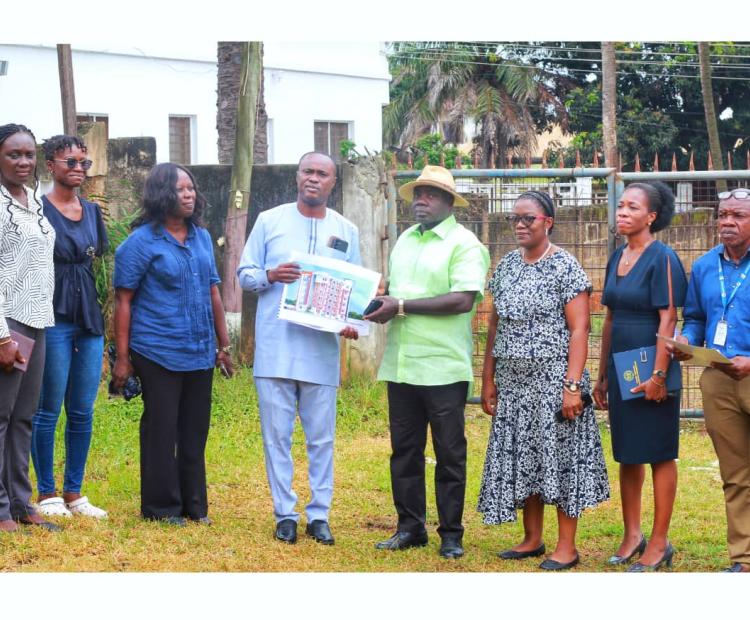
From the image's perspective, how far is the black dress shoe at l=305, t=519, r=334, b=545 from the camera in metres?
6.20

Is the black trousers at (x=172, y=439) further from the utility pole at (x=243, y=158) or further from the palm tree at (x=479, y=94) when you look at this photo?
the palm tree at (x=479, y=94)

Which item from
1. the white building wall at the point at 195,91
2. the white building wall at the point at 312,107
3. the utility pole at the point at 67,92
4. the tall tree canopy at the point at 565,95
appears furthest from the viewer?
the tall tree canopy at the point at 565,95

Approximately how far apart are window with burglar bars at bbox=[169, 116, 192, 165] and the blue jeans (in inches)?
575

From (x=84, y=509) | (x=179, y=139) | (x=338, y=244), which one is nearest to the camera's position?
(x=338, y=244)

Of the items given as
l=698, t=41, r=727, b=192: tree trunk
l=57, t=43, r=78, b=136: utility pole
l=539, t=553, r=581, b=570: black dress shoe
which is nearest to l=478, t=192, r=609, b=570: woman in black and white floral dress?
l=539, t=553, r=581, b=570: black dress shoe

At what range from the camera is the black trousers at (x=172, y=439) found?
6301mm

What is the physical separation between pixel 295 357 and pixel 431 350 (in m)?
0.77

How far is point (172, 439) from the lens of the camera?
6371 mm

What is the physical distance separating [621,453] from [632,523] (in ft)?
1.52

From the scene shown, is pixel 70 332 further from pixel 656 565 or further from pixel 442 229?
pixel 656 565

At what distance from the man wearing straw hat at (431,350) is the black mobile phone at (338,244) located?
0.31 metres

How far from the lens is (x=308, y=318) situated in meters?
6.04

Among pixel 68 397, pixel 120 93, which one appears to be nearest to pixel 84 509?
pixel 68 397

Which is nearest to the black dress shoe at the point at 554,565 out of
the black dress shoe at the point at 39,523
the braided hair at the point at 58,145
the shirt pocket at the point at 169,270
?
the shirt pocket at the point at 169,270
